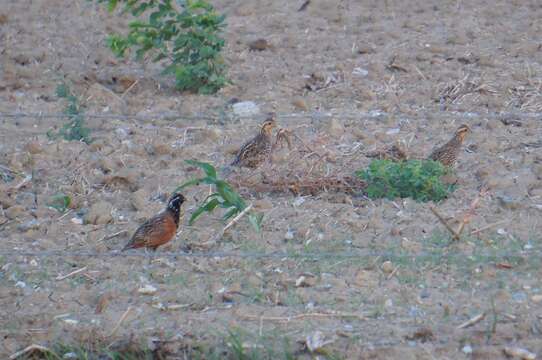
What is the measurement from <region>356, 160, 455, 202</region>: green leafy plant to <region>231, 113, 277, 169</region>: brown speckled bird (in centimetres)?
97

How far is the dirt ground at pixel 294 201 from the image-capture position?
7.10 m

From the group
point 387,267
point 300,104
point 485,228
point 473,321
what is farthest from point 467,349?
point 300,104

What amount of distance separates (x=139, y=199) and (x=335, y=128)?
2.22m

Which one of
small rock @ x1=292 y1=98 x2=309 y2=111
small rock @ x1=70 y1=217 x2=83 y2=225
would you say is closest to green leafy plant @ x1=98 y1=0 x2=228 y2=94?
small rock @ x1=292 y1=98 x2=309 y2=111

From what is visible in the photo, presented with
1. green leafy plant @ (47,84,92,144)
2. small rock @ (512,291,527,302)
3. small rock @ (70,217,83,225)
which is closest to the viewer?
Result: small rock @ (512,291,527,302)

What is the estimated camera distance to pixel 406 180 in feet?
28.8

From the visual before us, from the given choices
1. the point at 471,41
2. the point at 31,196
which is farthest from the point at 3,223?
the point at 471,41

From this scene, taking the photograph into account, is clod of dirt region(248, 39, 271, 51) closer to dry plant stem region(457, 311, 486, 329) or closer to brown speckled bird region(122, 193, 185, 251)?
brown speckled bird region(122, 193, 185, 251)

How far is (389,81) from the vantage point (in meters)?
11.6

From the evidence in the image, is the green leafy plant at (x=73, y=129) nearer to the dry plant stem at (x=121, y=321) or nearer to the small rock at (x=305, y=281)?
the dry plant stem at (x=121, y=321)

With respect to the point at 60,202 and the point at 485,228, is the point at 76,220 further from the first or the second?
the point at 485,228

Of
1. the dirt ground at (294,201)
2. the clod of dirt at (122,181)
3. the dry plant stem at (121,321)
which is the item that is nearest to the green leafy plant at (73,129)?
the dirt ground at (294,201)

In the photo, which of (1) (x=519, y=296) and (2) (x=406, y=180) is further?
(2) (x=406, y=180)

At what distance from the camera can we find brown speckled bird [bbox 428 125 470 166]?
30.3ft
